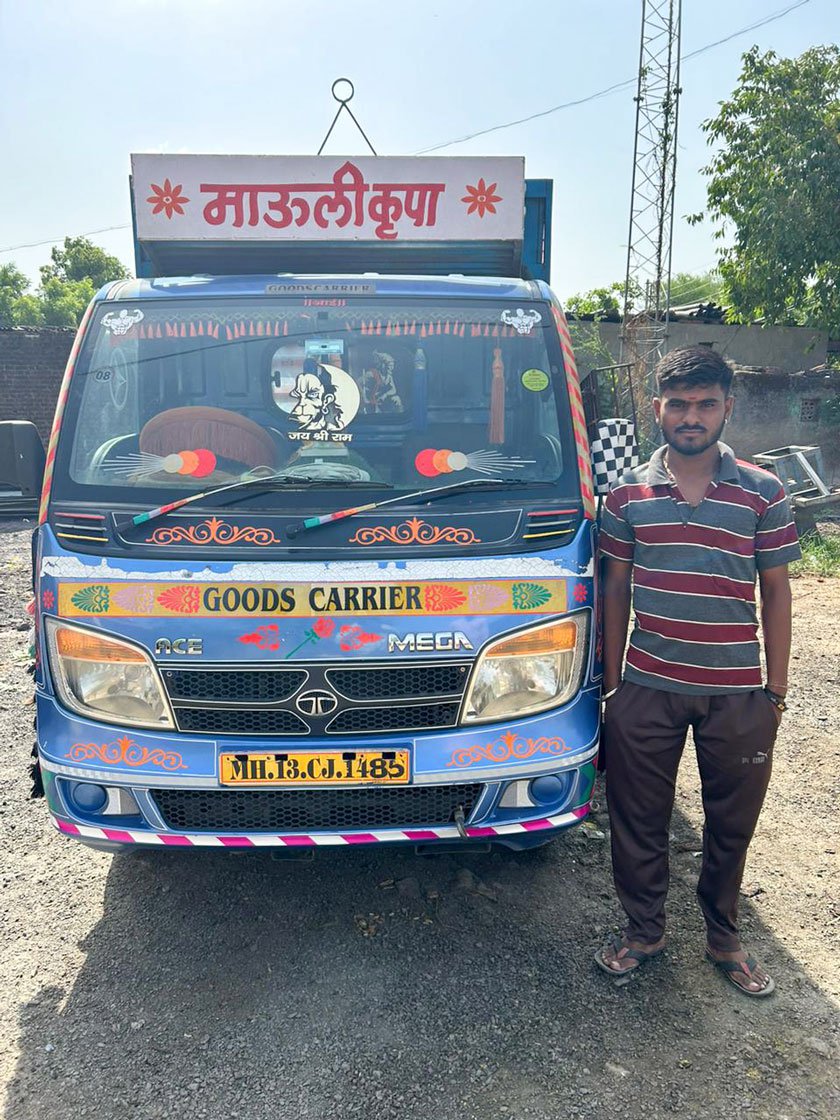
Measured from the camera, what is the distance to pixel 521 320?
10.4 feet

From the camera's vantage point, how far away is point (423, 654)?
2621 millimetres

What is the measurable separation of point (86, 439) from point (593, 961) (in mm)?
2513

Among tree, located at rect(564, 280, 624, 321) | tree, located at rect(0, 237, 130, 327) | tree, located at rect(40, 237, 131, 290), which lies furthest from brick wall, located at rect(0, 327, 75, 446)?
tree, located at rect(40, 237, 131, 290)

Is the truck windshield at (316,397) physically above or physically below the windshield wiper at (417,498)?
above

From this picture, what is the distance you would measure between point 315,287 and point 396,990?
8.20 feet

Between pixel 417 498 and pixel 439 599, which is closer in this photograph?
pixel 439 599

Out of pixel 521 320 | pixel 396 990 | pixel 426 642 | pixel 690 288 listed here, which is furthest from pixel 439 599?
pixel 690 288

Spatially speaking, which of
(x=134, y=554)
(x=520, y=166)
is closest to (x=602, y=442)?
(x=520, y=166)

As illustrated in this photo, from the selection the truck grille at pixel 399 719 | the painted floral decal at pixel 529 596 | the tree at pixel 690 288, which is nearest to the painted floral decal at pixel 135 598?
the truck grille at pixel 399 719

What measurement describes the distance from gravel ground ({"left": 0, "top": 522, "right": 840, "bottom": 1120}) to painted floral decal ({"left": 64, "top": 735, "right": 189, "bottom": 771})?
54 centimetres

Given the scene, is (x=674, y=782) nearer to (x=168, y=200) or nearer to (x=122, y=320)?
(x=122, y=320)

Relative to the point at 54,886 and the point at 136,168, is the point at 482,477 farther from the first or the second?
the point at 54,886

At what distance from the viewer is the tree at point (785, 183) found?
14031mm

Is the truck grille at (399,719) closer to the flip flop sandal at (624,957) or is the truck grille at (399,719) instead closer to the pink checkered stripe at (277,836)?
the pink checkered stripe at (277,836)
